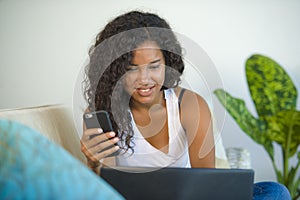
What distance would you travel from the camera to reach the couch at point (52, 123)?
0.89 m

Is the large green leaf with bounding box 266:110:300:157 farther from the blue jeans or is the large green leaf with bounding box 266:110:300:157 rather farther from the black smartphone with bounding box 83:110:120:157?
the black smartphone with bounding box 83:110:120:157

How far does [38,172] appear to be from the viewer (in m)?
0.29

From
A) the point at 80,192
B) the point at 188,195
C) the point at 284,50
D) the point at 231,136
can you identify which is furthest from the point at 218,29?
the point at 80,192

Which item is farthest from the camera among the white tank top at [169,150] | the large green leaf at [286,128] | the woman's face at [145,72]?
the large green leaf at [286,128]

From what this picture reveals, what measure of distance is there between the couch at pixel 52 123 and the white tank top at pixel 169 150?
0.48 feet

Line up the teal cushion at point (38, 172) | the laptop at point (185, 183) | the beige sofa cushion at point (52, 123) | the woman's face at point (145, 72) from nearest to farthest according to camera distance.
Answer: the teal cushion at point (38, 172)
the laptop at point (185, 183)
the beige sofa cushion at point (52, 123)
the woman's face at point (145, 72)

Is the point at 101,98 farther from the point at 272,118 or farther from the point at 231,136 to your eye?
the point at 231,136

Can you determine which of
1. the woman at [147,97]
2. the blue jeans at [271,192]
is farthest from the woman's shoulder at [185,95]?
the blue jeans at [271,192]

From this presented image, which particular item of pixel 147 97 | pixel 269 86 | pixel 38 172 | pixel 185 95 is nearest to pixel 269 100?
pixel 269 86

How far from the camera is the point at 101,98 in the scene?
1.15m

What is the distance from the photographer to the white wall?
186 centimetres

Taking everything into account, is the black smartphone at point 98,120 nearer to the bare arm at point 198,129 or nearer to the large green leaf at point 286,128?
the bare arm at point 198,129

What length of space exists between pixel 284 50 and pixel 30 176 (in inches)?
75.8

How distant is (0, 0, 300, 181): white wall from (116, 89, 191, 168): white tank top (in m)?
0.60
